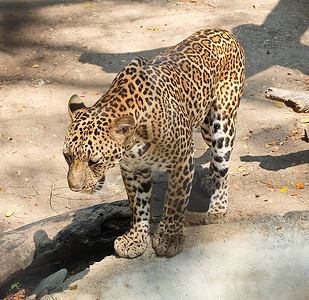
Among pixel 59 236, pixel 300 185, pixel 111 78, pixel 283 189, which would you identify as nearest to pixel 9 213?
pixel 59 236

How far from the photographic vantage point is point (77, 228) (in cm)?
642

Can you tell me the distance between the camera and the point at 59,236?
249 inches

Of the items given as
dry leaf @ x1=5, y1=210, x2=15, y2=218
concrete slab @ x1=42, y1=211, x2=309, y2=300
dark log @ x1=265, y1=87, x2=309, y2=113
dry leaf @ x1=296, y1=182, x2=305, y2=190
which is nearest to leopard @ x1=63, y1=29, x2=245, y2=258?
concrete slab @ x1=42, y1=211, x2=309, y2=300

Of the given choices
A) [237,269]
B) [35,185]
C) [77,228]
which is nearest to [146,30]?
[35,185]

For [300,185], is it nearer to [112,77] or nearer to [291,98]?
[291,98]

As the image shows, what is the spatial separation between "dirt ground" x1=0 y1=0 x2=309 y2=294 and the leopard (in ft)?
5.32

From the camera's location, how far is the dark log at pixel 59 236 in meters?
6.00

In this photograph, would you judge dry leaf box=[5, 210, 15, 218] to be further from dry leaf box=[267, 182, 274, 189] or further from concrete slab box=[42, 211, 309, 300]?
dry leaf box=[267, 182, 274, 189]

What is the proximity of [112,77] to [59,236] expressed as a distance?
Result: 561cm

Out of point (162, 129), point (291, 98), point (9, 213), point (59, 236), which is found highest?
point (162, 129)

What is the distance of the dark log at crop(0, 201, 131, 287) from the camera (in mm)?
5997

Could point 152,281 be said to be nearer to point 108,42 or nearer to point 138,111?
point 138,111

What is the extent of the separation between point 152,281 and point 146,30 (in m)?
8.69

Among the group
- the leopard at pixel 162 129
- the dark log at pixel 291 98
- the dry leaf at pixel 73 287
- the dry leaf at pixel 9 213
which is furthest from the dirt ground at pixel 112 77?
the dry leaf at pixel 73 287
